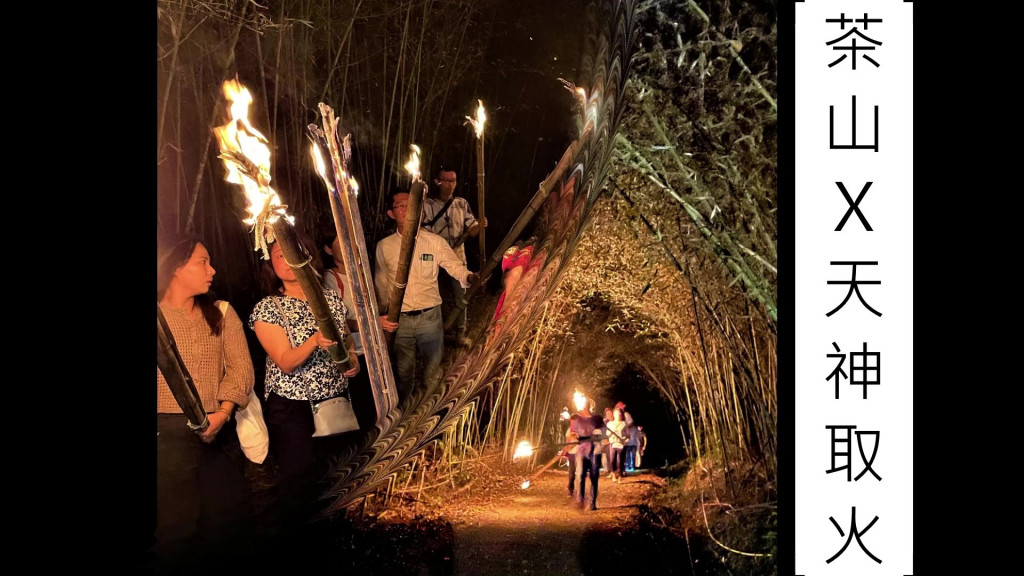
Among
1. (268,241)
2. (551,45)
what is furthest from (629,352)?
(268,241)

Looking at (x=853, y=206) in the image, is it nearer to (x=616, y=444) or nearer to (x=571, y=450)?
(x=616, y=444)

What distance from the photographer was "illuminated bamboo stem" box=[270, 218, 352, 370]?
94.3 inches

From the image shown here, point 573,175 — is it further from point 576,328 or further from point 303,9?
point 303,9

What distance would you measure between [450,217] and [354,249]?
0.96 ft

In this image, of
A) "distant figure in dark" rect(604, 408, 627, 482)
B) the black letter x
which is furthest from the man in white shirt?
the black letter x

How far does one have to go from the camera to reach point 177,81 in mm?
2377

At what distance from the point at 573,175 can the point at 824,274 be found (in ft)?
2.63

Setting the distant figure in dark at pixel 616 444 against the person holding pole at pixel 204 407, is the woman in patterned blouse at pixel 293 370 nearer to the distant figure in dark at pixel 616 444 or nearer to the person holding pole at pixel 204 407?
the person holding pole at pixel 204 407

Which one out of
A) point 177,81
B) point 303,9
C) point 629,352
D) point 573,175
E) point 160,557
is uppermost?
point 303,9

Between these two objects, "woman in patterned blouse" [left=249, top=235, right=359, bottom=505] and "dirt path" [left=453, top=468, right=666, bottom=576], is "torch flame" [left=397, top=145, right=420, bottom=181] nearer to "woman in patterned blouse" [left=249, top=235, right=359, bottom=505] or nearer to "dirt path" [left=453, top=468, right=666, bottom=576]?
"woman in patterned blouse" [left=249, top=235, right=359, bottom=505]

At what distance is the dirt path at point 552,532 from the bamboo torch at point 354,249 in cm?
46

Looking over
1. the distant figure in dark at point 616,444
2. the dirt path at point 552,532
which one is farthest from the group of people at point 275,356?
the distant figure in dark at point 616,444

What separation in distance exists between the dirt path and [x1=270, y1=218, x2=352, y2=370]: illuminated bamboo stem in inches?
24.0

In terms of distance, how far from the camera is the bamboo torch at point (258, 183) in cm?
239
